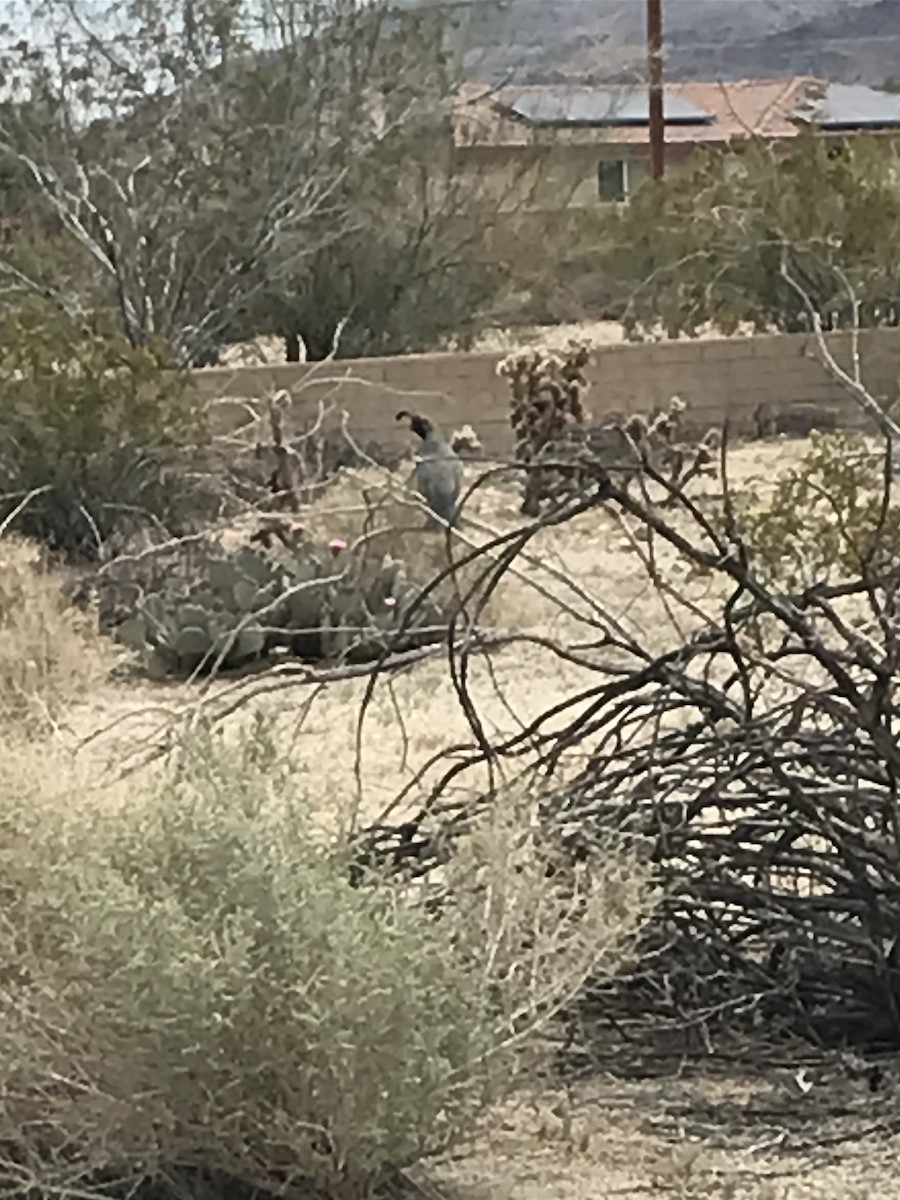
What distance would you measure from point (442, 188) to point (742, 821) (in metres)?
18.1

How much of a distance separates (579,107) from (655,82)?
1.69 meters

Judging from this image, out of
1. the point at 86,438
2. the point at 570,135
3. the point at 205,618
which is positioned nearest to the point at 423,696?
the point at 205,618

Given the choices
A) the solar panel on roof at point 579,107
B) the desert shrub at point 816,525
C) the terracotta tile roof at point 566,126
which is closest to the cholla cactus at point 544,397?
the terracotta tile roof at point 566,126

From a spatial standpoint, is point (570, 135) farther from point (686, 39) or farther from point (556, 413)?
point (686, 39)

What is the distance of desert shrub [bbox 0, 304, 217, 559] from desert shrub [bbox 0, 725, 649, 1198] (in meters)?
8.35

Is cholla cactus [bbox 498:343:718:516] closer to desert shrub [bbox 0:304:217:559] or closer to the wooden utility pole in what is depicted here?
desert shrub [bbox 0:304:217:559]

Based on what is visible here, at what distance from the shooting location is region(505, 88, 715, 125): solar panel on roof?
2706 cm

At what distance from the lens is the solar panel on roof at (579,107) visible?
27.1 m

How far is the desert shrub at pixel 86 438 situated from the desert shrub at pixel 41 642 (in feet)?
5.74

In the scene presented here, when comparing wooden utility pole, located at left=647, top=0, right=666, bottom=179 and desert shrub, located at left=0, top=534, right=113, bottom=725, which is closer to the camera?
desert shrub, located at left=0, top=534, right=113, bottom=725

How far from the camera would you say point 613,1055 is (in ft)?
15.2

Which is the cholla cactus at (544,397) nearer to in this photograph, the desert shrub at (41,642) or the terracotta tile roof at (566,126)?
the terracotta tile roof at (566,126)

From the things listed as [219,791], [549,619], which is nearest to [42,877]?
[219,791]

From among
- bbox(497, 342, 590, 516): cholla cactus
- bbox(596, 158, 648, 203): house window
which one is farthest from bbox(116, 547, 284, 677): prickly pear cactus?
bbox(596, 158, 648, 203): house window
